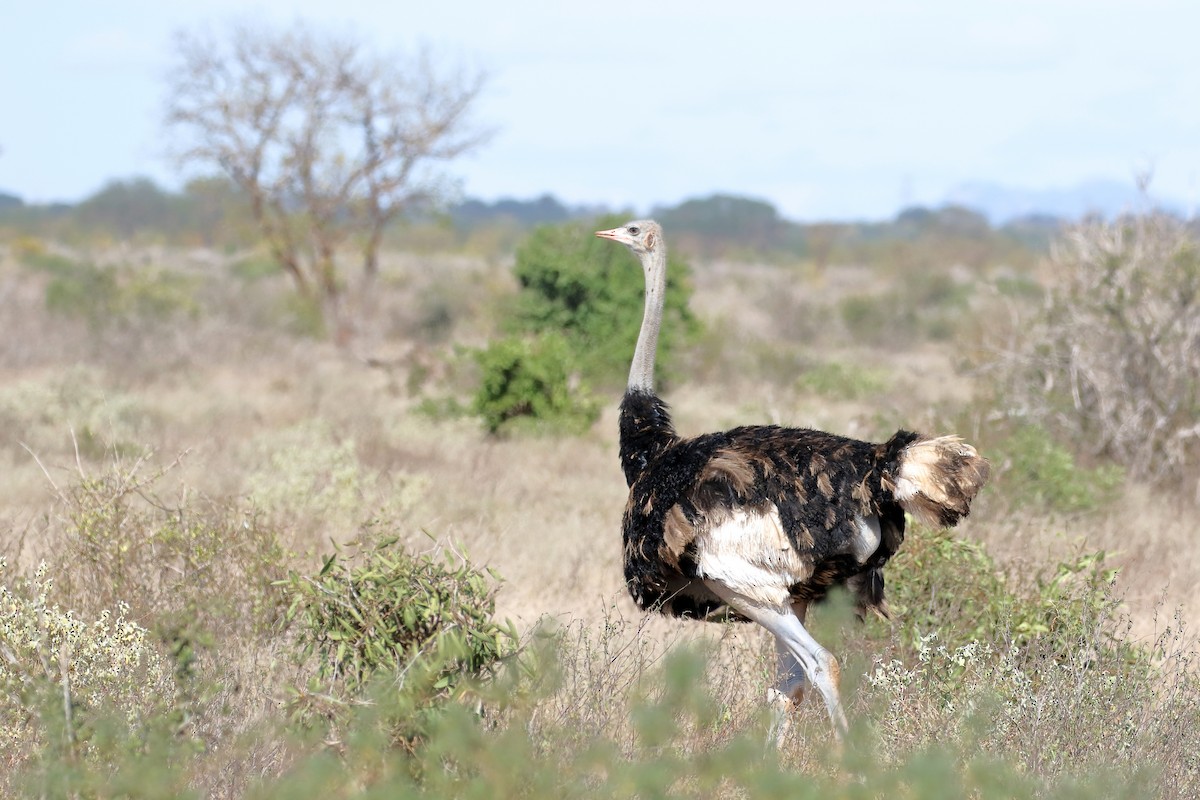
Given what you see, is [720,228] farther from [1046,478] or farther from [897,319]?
[1046,478]

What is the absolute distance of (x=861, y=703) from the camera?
14.2 ft

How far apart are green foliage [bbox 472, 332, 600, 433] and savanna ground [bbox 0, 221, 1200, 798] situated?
151mm

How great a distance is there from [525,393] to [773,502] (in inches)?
276

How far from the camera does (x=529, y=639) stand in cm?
403

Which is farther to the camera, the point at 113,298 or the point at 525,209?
the point at 525,209

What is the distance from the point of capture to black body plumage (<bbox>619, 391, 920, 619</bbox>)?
14.1ft

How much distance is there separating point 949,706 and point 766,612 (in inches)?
24.2

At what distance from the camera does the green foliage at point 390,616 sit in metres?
3.95

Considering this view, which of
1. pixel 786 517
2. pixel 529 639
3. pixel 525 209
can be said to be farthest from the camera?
pixel 525 209

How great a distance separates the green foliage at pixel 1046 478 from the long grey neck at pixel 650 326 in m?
3.32

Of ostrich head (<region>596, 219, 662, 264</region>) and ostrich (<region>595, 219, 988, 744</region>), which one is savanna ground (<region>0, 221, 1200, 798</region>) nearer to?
ostrich (<region>595, 219, 988, 744</region>)

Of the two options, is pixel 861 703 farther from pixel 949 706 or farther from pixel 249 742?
pixel 249 742

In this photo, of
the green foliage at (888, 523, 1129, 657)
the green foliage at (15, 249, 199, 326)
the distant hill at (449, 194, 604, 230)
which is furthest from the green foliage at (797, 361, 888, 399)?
the distant hill at (449, 194, 604, 230)

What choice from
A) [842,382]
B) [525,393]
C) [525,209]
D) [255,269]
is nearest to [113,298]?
[842,382]
